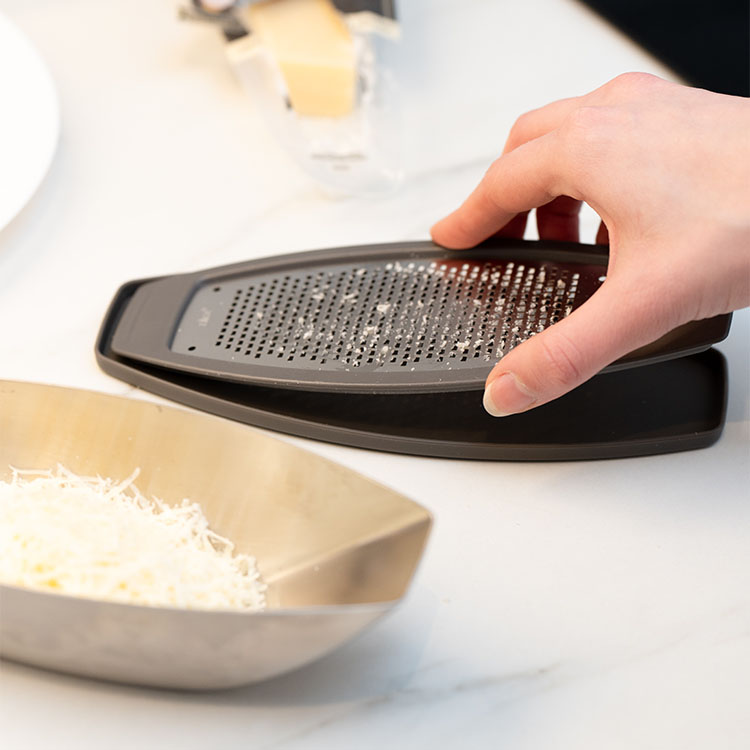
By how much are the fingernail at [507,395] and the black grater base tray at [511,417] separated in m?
0.07

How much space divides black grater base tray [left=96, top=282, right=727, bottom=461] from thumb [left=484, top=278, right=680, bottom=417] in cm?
9

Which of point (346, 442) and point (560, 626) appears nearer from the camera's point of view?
point (560, 626)

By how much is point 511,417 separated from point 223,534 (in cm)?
21

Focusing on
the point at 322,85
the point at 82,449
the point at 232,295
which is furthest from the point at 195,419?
the point at 322,85

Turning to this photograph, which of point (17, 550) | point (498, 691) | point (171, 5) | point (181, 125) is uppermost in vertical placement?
point (171, 5)

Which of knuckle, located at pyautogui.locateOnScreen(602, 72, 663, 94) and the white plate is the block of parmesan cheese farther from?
knuckle, located at pyautogui.locateOnScreen(602, 72, 663, 94)

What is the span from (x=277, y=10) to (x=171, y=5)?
21cm

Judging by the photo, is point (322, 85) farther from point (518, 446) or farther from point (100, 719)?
point (100, 719)

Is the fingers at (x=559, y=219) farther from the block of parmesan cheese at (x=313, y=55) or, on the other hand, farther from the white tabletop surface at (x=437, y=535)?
the block of parmesan cheese at (x=313, y=55)

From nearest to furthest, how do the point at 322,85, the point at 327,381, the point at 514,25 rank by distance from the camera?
the point at 327,381 → the point at 322,85 → the point at 514,25

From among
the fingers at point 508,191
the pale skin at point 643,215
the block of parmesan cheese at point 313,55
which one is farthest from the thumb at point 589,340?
the block of parmesan cheese at point 313,55

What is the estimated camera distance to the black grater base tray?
61 cm

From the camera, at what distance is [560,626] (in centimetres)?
52

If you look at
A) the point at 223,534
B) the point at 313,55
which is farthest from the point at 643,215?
the point at 313,55
